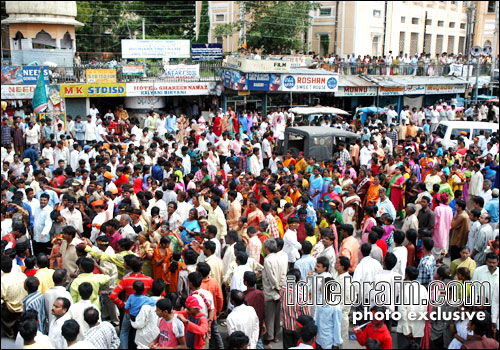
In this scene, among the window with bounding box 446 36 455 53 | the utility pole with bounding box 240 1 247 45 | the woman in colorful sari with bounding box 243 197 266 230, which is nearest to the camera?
the woman in colorful sari with bounding box 243 197 266 230

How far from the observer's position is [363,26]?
116ft

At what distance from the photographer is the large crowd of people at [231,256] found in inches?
224

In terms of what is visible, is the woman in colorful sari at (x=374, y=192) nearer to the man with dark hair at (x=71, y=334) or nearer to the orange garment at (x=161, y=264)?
the orange garment at (x=161, y=264)

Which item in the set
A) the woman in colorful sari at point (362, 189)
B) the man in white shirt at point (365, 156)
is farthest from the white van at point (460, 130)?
the woman in colorful sari at point (362, 189)

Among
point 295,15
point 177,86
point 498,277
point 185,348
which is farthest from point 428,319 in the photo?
point 295,15

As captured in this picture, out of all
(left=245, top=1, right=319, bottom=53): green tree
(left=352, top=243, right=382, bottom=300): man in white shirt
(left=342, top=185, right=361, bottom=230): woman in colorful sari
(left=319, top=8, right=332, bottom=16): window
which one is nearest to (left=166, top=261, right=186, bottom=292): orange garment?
(left=352, top=243, right=382, bottom=300): man in white shirt

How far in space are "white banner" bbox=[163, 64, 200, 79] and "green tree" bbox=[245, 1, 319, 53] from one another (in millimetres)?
9482

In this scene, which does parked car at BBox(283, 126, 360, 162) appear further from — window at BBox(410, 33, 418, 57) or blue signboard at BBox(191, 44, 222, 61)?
window at BBox(410, 33, 418, 57)

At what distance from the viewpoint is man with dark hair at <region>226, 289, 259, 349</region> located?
5.57m

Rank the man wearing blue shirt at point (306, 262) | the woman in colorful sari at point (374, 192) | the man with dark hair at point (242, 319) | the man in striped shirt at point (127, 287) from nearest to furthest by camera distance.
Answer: the man with dark hair at point (242, 319)
the man in striped shirt at point (127, 287)
the man wearing blue shirt at point (306, 262)
the woman in colorful sari at point (374, 192)

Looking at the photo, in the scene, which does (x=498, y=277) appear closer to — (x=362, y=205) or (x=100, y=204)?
(x=362, y=205)

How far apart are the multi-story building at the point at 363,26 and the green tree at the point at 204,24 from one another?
1.11 feet

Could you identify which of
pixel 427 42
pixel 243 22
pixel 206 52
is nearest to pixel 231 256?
pixel 206 52

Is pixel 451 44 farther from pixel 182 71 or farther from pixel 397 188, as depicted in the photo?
pixel 397 188
